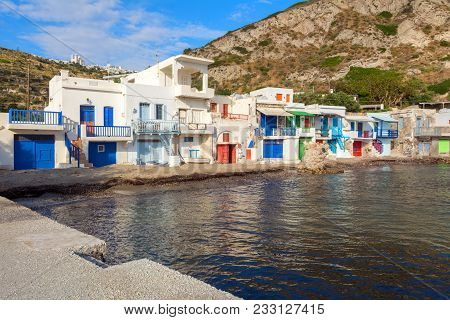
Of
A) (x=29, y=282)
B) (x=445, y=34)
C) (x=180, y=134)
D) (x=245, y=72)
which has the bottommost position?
(x=29, y=282)

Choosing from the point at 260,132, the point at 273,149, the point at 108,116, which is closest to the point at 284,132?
the point at 273,149

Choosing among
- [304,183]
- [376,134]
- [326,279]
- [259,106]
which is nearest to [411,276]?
[326,279]

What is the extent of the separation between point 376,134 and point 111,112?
37191 mm

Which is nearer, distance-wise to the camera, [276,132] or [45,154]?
[45,154]

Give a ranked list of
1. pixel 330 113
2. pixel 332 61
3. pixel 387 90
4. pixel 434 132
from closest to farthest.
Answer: pixel 330 113 → pixel 434 132 → pixel 387 90 → pixel 332 61

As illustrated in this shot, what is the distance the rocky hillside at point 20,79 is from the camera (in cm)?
4859

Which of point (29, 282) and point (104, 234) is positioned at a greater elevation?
point (29, 282)

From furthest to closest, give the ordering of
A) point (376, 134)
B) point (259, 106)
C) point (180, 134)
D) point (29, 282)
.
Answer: point (376, 134) < point (259, 106) < point (180, 134) < point (29, 282)

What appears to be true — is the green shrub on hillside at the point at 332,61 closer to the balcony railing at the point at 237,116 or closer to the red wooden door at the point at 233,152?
the balcony railing at the point at 237,116

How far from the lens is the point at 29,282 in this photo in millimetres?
5633

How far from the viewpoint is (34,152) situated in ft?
89.0

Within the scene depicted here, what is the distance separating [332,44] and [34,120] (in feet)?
331

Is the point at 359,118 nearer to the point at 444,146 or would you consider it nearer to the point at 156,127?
the point at 444,146

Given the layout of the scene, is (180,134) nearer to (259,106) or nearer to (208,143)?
(208,143)
